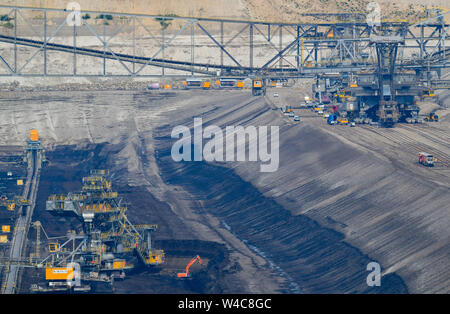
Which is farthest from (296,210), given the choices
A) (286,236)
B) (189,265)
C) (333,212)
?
(189,265)

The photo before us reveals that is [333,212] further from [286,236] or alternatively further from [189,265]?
[189,265]

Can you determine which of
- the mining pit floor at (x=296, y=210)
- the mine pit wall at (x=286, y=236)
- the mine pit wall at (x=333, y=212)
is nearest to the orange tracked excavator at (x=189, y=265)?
the mining pit floor at (x=296, y=210)

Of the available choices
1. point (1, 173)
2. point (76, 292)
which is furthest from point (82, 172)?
point (76, 292)

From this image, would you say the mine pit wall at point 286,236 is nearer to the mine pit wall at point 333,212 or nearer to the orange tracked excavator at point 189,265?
the mine pit wall at point 333,212

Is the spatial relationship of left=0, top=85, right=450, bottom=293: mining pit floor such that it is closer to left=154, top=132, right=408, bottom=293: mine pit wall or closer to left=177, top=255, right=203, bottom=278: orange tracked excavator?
left=154, top=132, right=408, bottom=293: mine pit wall

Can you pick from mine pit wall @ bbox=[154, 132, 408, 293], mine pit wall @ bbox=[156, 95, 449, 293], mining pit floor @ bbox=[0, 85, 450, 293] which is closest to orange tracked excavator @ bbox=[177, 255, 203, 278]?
mining pit floor @ bbox=[0, 85, 450, 293]

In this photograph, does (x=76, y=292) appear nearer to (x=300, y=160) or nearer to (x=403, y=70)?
(x=300, y=160)
